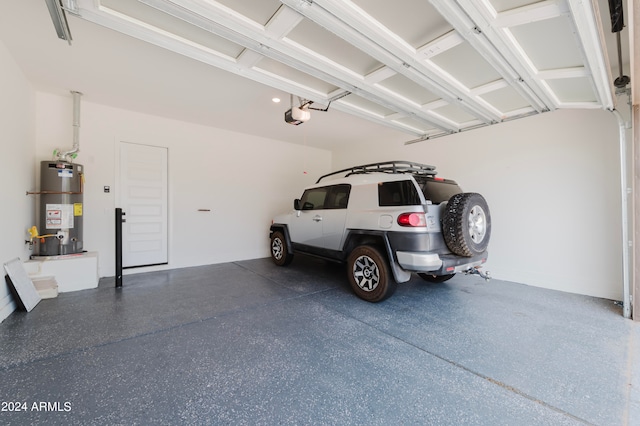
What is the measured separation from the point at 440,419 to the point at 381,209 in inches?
87.3

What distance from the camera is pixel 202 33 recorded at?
93.5 inches

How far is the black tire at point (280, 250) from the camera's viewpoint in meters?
5.27

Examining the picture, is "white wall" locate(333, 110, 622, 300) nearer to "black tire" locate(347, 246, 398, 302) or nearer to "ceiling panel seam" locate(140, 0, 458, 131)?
"ceiling panel seam" locate(140, 0, 458, 131)

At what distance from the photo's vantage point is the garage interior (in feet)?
5.65

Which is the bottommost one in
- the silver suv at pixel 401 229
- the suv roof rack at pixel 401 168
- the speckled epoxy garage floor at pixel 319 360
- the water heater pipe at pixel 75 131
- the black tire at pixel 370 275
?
the speckled epoxy garage floor at pixel 319 360

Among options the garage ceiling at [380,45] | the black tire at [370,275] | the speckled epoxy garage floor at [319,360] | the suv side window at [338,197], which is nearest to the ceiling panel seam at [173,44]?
the garage ceiling at [380,45]

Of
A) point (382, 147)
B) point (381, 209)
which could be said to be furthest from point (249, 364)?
point (382, 147)

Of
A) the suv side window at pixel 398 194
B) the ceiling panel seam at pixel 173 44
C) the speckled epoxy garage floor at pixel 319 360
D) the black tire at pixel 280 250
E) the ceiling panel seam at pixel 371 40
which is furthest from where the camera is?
the black tire at pixel 280 250

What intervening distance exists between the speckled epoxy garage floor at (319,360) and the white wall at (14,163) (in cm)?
77

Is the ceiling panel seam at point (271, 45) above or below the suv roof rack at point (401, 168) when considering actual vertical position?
above

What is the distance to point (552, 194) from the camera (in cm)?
390

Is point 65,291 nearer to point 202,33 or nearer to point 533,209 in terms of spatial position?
point 202,33

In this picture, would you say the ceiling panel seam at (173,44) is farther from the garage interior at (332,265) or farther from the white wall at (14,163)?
the white wall at (14,163)

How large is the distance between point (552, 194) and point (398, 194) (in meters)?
2.69
